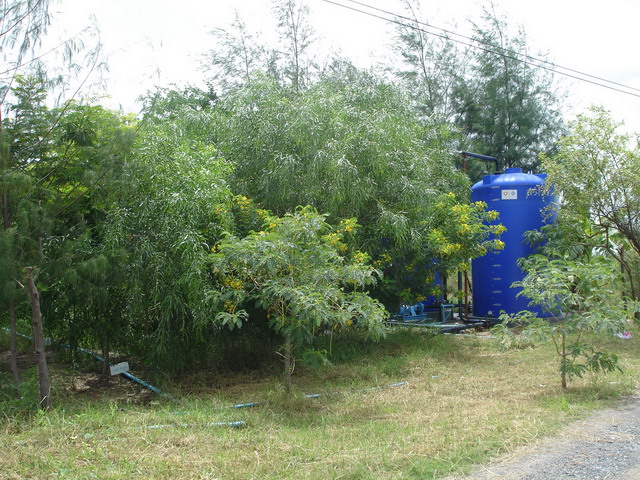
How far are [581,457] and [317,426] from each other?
1.95 metres

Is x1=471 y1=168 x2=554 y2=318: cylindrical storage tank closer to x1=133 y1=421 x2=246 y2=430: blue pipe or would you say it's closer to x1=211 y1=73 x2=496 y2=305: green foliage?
x1=211 y1=73 x2=496 y2=305: green foliage

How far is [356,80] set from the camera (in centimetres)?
934

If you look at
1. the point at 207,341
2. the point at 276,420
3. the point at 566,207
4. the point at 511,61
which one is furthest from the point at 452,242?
the point at 511,61

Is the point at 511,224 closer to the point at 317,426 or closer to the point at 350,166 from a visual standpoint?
the point at 350,166

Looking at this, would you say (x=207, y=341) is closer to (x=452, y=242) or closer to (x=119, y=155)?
(x=119, y=155)

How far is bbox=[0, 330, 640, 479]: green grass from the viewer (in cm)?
366

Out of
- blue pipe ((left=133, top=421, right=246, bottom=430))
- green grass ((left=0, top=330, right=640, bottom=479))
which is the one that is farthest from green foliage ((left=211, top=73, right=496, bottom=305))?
blue pipe ((left=133, top=421, right=246, bottom=430))

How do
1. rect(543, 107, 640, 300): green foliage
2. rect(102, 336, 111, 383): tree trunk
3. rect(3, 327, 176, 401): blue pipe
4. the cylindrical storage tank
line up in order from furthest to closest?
1. the cylindrical storage tank
2. rect(543, 107, 640, 300): green foliage
3. rect(102, 336, 111, 383): tree trunk
4. rect(3, 327, 176, 401): blue pipe

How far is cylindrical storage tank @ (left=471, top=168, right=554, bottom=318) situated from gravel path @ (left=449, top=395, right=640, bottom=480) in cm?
563

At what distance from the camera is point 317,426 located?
15.5 feet

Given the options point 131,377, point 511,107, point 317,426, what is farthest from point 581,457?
point 511,107

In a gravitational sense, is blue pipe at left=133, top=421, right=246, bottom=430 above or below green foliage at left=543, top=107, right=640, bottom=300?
below

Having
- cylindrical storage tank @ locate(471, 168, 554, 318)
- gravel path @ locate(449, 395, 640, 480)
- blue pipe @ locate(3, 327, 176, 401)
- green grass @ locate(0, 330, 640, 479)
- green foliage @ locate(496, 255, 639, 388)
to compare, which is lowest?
gravel path @ locate(449, 395, 640, 480)

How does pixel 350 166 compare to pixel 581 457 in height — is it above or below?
above
